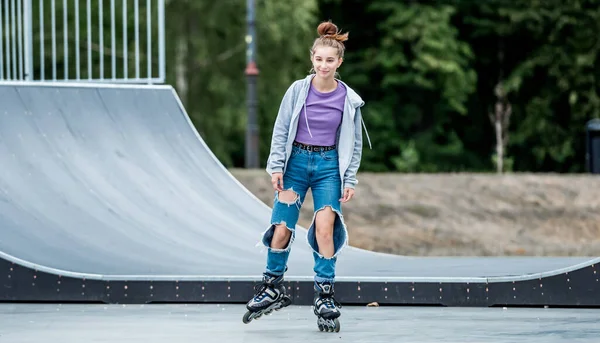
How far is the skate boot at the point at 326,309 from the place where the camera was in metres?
8.15

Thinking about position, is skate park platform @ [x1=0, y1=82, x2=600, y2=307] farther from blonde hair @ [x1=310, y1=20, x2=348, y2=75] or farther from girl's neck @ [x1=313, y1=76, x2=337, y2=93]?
blonde hair @ [x1=310, y1=20, x2=348, y2=75]

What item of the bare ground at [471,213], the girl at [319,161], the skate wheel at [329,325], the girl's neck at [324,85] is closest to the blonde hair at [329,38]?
the girl at [319,161]

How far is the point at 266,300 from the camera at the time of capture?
8359 millimetres

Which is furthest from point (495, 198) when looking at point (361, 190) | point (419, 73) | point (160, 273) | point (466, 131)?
point (466, 131)

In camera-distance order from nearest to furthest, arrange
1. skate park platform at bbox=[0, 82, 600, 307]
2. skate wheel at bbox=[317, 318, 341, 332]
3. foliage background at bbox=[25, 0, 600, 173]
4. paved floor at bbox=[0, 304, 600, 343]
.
→ paved floor at bbox=[0, 304, 600, 343] → skate wheel at bbox=[317, 318, 341, 332] → skate park platform at bbox=[0, 82, 600, 307] → foliage background at bbox=[25, 0, 600, 173]

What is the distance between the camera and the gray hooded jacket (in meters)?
8.24

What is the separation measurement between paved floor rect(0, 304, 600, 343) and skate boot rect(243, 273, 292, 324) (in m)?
0.08

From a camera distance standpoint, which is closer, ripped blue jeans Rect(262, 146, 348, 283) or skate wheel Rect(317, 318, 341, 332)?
skate wheel Rect(317, 318, 341, 332)

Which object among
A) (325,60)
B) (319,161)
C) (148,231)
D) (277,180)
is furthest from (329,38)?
(148,231)

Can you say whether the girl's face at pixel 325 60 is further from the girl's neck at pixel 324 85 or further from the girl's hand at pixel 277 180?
the girl's hand at pixel 277 180

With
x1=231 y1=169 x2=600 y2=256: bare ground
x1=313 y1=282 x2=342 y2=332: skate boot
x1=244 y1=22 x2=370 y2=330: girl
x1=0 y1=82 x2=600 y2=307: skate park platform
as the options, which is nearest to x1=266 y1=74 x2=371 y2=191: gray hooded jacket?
x1=244 y1=22 x2=370 y2=330: girl

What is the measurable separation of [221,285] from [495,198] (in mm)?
8346

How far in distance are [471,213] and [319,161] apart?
8808 millimetres

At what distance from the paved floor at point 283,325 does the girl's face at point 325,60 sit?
134 centimetres
